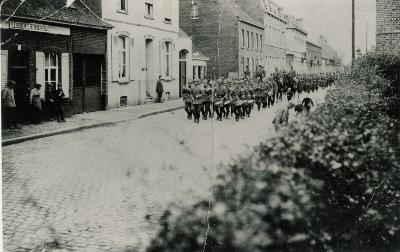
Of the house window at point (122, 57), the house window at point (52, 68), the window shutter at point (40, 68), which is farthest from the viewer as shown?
the house window at point (122, 57)

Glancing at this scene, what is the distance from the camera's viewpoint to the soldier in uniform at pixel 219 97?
16469 millimetres

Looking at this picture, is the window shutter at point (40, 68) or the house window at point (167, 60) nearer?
the window shutter at point (40, 68)

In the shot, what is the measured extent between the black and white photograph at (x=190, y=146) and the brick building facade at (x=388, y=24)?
60mm

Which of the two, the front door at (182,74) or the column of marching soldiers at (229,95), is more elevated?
the front door at (182,74)

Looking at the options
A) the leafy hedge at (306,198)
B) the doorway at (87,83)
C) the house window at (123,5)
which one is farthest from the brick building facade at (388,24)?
the leafy hedge at (306,198)

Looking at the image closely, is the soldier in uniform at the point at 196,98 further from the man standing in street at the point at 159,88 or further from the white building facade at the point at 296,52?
the man standing in street at the point at 159,88

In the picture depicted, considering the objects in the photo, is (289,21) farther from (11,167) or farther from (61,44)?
(61,44)

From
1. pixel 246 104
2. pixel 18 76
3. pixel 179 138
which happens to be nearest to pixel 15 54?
pixel 18 76

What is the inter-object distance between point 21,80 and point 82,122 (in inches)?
111

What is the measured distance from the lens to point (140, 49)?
24.4 m

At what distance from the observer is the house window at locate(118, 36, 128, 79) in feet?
74.7

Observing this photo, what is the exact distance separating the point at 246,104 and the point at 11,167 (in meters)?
8.28

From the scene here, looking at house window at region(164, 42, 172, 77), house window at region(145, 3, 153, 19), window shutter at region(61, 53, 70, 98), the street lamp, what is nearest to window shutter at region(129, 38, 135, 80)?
house window at region(145, 3, 153, 19)

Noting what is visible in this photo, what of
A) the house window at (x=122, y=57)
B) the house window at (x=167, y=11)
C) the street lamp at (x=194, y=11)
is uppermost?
the street lamp at (x=194, y=11)
